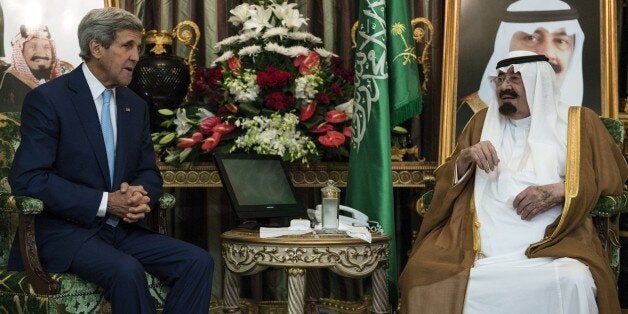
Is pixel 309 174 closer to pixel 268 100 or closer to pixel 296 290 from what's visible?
pixel 268 100

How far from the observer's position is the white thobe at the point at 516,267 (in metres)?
3.51

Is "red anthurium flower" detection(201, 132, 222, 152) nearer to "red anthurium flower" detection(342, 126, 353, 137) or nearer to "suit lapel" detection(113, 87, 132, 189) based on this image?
"red anthurium flower" detection(342, 126, 353, 137)

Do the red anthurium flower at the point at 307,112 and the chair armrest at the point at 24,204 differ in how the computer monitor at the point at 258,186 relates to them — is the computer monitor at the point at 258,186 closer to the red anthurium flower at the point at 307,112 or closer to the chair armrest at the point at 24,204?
the red anthurium flower at the point at 307,112

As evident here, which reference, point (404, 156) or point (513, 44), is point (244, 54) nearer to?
point (404, 156)

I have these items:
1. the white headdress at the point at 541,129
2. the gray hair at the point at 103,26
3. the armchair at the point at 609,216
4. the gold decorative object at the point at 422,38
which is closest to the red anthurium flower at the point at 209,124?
the gray hair at the point at 103,26

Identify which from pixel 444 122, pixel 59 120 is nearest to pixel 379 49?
pixel 444 122

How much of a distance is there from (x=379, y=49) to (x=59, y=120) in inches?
71.7

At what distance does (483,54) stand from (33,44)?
262 cm

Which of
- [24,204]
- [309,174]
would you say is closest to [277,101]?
[309,174]

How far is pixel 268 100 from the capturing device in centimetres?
461

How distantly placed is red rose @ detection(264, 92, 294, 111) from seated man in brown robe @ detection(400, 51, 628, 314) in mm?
902

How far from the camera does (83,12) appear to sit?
5.26m

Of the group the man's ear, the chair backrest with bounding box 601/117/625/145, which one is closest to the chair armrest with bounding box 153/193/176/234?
the man's ear

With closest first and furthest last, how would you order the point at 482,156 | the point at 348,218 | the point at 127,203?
the point at 127,203
the point at 482,156
the point at 348,218
